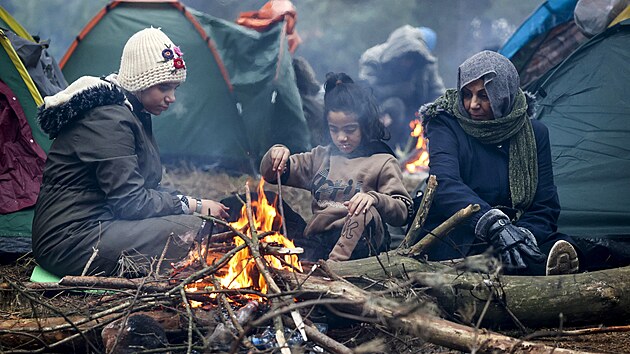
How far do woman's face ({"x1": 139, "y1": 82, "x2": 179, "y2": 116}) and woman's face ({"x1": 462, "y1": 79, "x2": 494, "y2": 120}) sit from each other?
196 cm

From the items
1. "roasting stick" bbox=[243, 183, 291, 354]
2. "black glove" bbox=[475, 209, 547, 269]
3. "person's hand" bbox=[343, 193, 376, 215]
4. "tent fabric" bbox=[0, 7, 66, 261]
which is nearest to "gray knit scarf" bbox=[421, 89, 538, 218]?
"black glove" bbox=[475, 209, 547, 269]

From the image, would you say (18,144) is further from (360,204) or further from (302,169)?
(360,204)

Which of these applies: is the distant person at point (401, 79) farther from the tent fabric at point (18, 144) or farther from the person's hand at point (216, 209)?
the person's hand at point (216, 209)

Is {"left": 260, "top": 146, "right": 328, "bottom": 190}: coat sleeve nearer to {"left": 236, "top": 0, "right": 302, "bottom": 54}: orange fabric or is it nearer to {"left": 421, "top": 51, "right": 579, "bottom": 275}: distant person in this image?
{"left": 421, "top": 51, "right": 579, "bottom": 275}: distant person

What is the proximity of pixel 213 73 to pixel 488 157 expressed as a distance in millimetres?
4264

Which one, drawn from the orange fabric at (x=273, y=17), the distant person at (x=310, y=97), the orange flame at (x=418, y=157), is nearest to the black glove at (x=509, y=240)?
the distant person at (x=310, y=97)

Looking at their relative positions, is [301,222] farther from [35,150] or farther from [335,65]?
[335,65]

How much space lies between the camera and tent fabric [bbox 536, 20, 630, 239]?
546 cm

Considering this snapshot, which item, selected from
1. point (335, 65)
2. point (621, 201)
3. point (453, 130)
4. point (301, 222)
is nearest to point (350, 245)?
point (301, 222)

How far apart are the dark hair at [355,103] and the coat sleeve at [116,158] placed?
1355mm

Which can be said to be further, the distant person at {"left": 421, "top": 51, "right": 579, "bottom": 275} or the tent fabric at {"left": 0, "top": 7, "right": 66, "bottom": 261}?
the tent fabric at {"left": 0, "top": 7, "right": 66, "bottom": 261}

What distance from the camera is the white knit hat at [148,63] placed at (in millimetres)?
4371

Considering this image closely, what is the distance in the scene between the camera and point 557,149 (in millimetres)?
5961

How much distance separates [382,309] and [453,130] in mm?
1839
